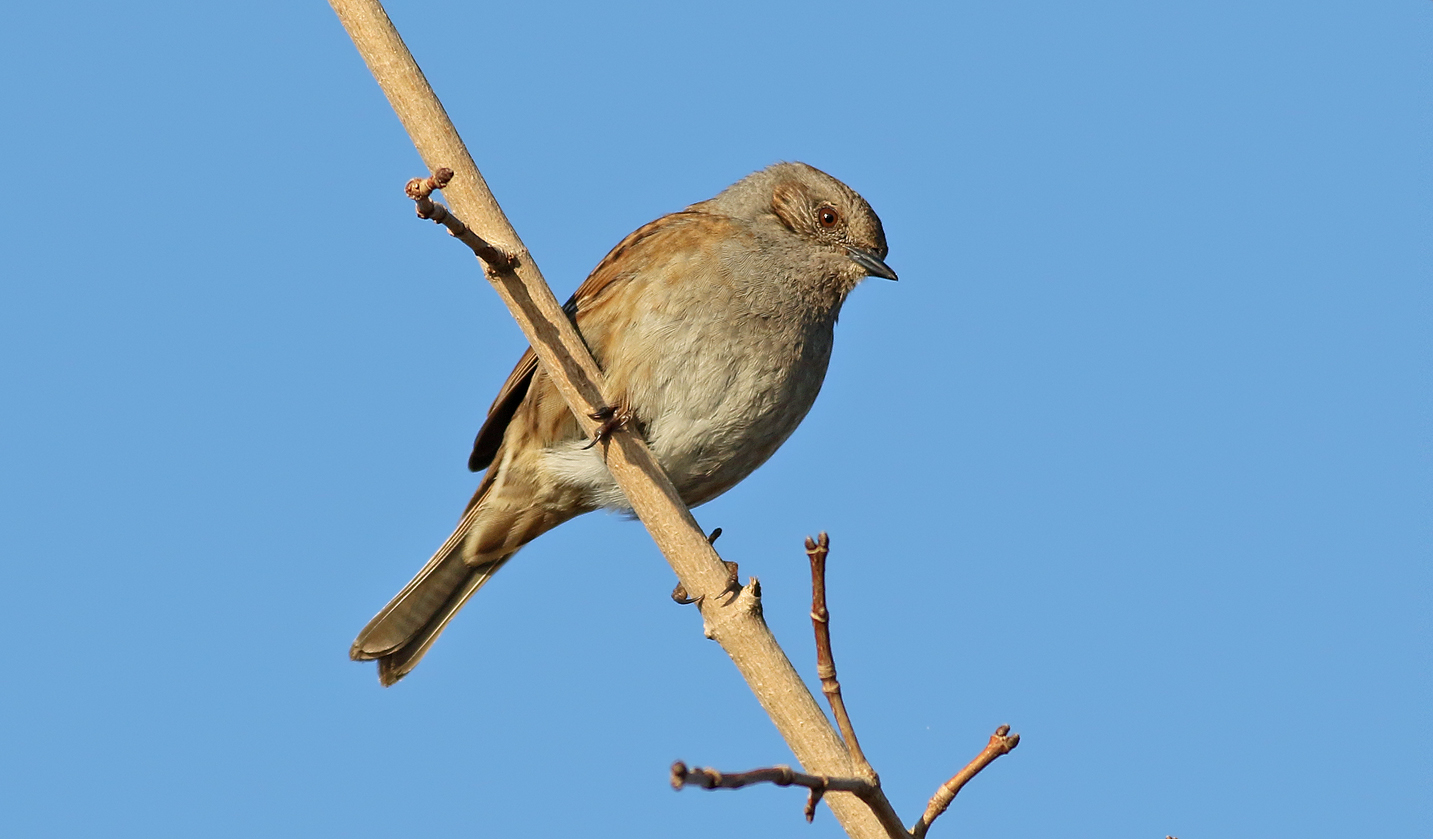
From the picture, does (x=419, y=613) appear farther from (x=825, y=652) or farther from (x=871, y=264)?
(x=825, y=652)

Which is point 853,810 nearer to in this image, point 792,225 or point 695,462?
point 695,462

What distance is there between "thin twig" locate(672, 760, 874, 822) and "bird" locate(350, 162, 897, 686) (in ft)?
8.20

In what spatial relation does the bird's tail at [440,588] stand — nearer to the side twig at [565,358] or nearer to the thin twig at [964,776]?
the side twig at [565,358]

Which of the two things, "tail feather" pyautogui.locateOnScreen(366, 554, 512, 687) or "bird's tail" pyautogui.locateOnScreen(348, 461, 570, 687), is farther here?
"tail feather" pyautogui.locateOnScreen(366, 554, 512, 687)

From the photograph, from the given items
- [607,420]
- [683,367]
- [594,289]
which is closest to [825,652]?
[607,420]

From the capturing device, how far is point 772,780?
2.90 meters

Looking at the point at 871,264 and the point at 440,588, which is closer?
the point at 871,264

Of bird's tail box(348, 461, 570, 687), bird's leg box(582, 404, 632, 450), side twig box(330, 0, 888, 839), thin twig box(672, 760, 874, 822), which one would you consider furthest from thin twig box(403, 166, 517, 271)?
bird's tail box(348, 461, 570, 687)

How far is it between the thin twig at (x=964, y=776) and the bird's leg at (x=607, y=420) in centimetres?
191

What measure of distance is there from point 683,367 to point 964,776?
288 cm

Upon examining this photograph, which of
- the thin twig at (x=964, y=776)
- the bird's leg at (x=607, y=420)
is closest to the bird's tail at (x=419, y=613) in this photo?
the bird's leg at (x=607, y=420)

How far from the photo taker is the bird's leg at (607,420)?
15.8 ft

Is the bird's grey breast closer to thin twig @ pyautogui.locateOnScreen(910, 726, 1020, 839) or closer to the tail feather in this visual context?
the tail feather

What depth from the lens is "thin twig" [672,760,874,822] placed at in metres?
2.62
